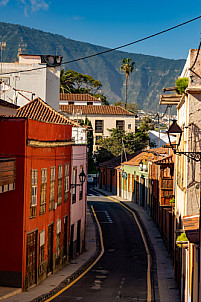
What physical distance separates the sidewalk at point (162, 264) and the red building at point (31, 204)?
17.7 ft

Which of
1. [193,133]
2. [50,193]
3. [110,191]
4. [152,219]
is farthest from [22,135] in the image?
[110,191]

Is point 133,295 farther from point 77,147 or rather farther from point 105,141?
point 105,141

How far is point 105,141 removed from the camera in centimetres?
8300

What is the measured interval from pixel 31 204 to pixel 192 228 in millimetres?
Answer: 8449

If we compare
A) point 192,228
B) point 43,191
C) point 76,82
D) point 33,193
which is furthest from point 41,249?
point 76,82

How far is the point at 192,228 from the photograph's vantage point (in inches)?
599

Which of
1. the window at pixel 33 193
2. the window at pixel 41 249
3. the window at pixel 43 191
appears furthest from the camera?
the window at pixel 43 191

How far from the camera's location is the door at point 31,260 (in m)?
21.1

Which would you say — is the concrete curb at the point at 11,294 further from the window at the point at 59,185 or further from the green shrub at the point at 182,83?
the green shrub at the point at 182,83

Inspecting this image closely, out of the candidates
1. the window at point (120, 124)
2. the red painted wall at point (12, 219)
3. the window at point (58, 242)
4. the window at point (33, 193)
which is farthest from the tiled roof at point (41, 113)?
the window at point (120, 124)

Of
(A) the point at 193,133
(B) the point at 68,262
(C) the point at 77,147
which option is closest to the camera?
(A) the point at 193,133

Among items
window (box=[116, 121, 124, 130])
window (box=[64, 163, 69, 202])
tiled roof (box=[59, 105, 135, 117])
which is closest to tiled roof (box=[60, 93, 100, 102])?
tiled roof (box=[59, 105, 135, 117])

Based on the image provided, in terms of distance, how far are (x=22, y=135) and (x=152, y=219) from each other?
26003mm

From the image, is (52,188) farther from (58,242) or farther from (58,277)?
(58,277)
